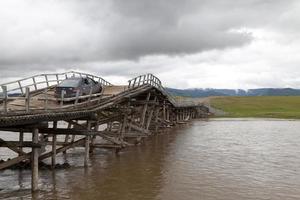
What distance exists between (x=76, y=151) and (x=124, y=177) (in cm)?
944

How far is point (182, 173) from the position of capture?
22781 millimetres

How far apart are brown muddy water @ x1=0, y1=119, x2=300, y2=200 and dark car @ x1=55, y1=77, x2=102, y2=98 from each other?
3.74 m

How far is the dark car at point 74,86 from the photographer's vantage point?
26.0 meters

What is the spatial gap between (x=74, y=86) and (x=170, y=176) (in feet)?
27.8

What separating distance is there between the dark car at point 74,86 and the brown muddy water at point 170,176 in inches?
147

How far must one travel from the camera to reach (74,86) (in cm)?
2677

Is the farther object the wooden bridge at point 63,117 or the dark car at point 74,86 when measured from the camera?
the dark car at point 74,86

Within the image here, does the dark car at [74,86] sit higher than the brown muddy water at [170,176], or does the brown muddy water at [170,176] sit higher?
the dark car at [74,86]

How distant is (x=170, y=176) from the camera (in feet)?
71.5

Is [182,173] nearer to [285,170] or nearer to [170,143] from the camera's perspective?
[285,170]

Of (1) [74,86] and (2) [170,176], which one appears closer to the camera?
(2) [170,176]

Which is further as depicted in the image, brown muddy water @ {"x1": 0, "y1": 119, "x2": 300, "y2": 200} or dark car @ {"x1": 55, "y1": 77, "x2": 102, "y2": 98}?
dark car @ {"x1": 55, "y1": 77, "x2": 102, "y2": 98}

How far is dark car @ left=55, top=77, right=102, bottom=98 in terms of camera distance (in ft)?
85.5

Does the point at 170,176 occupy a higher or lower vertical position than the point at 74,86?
lower
